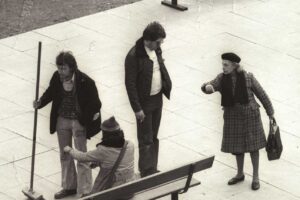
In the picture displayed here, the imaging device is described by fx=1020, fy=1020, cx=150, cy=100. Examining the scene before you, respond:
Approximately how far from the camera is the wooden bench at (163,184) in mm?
11000

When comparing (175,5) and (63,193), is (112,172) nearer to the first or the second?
(63,193)

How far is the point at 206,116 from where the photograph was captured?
14711 millimetres

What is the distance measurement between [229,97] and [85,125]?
1.79 meters

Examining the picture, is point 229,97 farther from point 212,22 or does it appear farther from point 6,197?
point 212,22

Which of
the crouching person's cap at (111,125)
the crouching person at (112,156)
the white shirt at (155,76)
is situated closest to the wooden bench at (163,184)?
the crouching person at (112,156)

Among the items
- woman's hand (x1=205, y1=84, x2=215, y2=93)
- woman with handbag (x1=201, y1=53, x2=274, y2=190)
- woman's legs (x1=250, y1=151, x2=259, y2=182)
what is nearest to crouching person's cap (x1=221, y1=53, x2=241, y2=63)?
woman with handbag (x1=201, y1=53, x2=274, y2=190)

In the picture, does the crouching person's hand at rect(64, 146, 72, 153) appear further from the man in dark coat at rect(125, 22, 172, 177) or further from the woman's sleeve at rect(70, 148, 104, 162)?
A: the man in dark coat at rect(125, 22, 172, 177)

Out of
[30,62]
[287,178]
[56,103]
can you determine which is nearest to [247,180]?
[287,178]

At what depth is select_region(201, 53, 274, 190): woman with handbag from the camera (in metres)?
12.3

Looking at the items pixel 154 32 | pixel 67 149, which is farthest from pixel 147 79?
pixel 67 149

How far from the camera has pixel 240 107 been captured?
40.8 ft

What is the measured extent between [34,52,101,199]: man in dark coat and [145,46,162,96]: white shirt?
2.57 feet

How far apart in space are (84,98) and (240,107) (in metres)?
1.94

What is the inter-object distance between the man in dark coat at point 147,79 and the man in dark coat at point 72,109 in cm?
54
